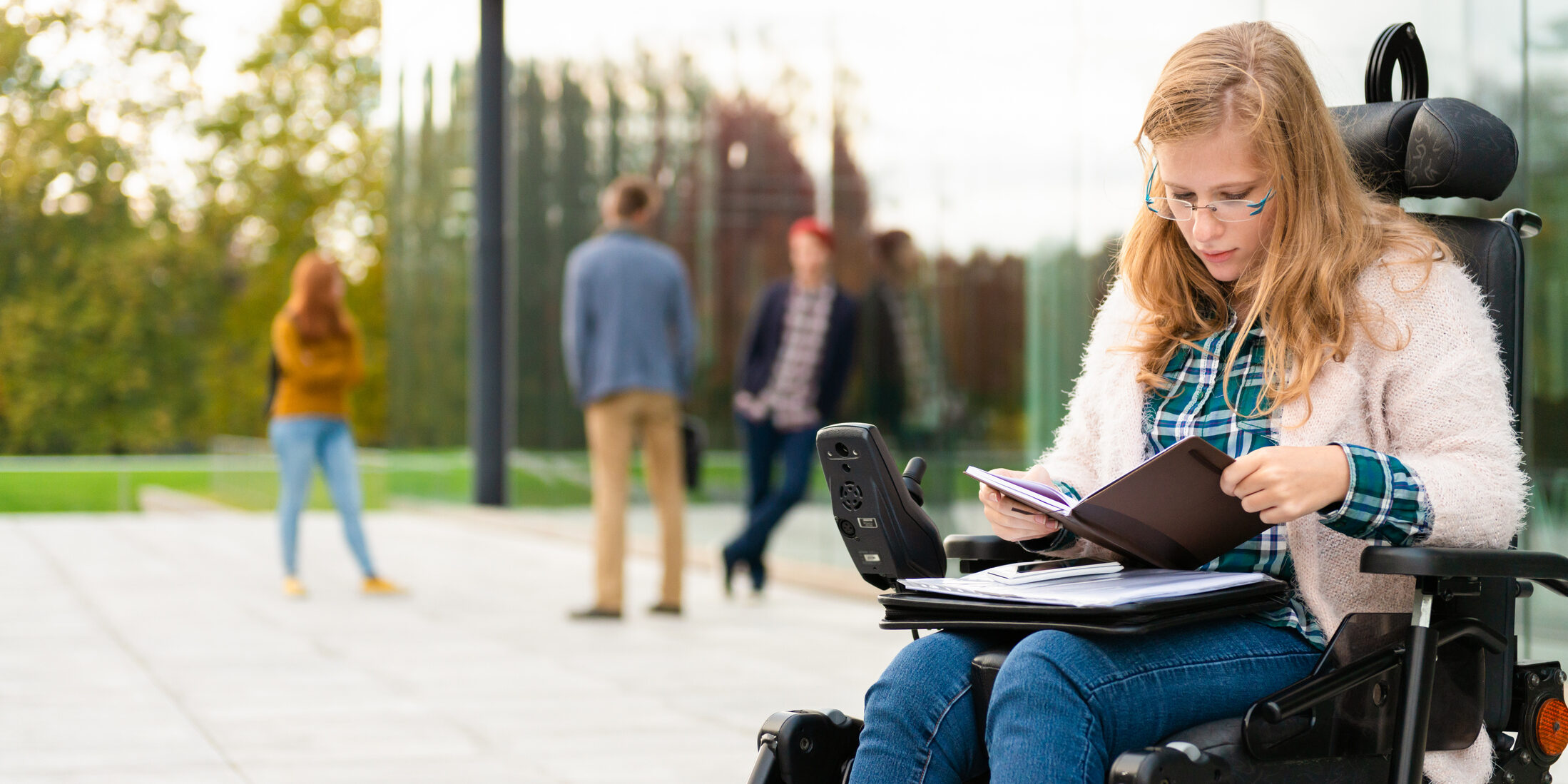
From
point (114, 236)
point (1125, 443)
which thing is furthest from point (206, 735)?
point (114, 236)

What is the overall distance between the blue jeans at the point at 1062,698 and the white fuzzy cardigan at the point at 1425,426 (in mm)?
131

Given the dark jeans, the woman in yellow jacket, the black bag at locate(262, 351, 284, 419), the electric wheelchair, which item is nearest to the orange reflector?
the electric wheelchair

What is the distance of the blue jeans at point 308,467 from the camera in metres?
8.10

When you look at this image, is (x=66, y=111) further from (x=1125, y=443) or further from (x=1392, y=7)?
(x=1125, y=443)

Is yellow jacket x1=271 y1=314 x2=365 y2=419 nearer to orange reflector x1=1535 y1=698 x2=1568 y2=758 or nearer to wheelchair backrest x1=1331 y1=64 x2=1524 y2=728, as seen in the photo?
wheelchair backrest x1=1331 y1=64 x2=1524 y2=728

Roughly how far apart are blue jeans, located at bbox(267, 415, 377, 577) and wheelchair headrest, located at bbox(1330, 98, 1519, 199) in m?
6.31

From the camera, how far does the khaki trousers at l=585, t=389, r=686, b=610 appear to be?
7152 mm

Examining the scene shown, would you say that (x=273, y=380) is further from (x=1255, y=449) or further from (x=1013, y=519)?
(x=1255, y=449)

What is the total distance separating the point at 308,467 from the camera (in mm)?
8180

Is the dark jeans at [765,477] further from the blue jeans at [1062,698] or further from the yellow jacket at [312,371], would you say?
the blue jeans at [1062,698]

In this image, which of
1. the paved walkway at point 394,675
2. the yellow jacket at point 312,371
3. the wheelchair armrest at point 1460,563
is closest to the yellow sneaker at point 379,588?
the paved walkway at point 394,675

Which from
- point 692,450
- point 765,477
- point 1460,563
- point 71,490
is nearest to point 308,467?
point 692,450

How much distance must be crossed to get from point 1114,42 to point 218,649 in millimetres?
4337

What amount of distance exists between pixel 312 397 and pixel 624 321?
197 cm
